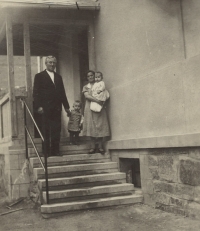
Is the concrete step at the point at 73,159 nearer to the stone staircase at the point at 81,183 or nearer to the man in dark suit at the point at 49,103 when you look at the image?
the stone staircase at the point at 81,183

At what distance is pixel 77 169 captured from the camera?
21.2ft

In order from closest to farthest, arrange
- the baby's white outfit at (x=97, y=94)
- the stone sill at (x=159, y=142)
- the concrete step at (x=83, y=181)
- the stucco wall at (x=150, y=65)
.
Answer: the stone sill at (x=159, y=142) → the stucco wall at (x=150, y=65) → the concrete step at (x=83, y=181) → the baby's white outfit at (x=97, y=94)

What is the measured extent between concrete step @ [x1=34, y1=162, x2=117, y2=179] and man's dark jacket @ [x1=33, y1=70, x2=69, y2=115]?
43.3 inches

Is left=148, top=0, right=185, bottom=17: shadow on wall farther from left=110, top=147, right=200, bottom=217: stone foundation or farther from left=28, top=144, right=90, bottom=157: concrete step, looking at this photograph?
left=28, top=144, right=90, bottom=157: concrete step

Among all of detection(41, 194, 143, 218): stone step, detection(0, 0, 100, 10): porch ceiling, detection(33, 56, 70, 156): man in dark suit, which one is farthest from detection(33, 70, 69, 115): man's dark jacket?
detection(41, 194, 143, 218): stone step

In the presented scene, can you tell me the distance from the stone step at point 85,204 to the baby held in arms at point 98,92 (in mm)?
1847

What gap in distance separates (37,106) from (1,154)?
5.42 ft

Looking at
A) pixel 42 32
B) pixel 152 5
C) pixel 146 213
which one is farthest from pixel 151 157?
pixel 42 32

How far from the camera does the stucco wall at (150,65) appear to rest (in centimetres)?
498

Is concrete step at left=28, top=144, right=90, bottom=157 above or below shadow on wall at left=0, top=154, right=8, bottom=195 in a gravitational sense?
above

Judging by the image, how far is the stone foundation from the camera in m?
4.77

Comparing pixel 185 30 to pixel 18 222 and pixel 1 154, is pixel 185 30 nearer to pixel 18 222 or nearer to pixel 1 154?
pixel 18 222

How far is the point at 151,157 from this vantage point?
5730mm

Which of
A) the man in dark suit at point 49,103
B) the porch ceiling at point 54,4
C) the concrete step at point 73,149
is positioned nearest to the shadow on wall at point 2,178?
the concrete step at point 73,149
